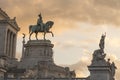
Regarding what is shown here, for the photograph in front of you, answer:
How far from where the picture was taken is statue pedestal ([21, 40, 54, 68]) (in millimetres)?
94000

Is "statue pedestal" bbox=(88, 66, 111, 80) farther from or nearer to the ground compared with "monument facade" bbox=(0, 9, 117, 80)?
nearer to the ground

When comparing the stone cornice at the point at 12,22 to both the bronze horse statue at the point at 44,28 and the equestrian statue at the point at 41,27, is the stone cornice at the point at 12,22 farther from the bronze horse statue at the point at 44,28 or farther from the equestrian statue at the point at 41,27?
the bronze horse statue at the point at 44,28

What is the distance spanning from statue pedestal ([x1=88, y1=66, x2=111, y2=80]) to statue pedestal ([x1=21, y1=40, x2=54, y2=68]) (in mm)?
25422

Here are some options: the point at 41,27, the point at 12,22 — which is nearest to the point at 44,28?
the point at 41,27

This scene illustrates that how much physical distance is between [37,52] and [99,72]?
27.3m

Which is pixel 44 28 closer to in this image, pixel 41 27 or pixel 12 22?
pixel 41 27

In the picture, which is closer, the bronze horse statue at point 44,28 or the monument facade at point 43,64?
the monument facade at point 43,64

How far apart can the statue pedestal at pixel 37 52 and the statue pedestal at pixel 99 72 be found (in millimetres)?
25422

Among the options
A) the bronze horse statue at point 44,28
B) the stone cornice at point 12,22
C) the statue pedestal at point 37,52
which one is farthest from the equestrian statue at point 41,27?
the stone cornice at point 12,22

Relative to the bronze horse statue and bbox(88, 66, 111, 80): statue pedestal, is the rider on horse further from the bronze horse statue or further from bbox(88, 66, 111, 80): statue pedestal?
bbox(88, 66, 111, 80): statue pedestal

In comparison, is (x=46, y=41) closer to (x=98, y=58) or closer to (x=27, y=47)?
(x=27, y=47)

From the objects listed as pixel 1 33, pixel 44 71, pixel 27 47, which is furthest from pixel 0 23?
pixel 44 71

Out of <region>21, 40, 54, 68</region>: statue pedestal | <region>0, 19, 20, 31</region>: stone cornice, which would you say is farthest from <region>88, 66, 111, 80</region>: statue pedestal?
<region>0, 19, 20, 31</region>: stone cornice

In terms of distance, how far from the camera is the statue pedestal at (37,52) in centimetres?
9400
